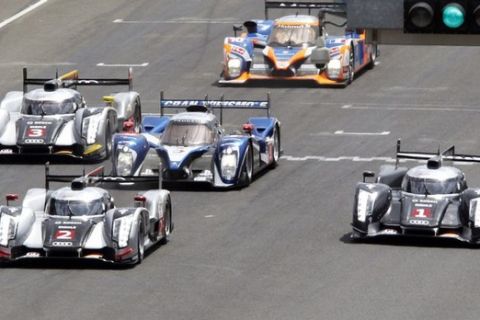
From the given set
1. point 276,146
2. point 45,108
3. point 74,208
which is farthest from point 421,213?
point 45,108

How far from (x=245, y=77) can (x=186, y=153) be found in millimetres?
14546

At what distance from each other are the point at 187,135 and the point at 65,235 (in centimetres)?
891

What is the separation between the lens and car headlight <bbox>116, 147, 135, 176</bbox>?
40.2 meters

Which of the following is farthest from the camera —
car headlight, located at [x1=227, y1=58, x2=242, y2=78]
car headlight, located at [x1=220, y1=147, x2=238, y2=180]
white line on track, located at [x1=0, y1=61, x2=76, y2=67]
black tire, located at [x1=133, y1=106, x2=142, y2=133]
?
white line on track, located at [x1=0, y1=61, x2=76, y2=67]

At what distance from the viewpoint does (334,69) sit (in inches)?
2117

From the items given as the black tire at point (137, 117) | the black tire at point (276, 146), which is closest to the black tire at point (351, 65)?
the black tire at point (137, 117)

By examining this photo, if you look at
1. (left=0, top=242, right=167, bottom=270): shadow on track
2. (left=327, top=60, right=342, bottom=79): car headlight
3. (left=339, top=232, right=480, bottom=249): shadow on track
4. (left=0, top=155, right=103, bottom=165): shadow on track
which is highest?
(left=327, top=60, right=342, bottom=79): car headlight

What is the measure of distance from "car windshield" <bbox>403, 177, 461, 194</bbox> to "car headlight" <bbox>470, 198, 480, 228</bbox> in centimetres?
95

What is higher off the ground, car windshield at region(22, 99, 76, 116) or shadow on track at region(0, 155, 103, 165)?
car windshield at region(22, 99, 76, 116)

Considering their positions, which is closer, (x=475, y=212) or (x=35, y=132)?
(x=475, y=212)

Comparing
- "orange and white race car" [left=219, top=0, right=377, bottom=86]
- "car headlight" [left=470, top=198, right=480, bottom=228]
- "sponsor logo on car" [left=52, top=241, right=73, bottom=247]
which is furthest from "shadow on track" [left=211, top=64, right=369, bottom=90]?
"sponsor logo on car" [left=52, top=241, right=73, bottom=247]

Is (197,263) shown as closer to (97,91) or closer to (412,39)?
(412,39)

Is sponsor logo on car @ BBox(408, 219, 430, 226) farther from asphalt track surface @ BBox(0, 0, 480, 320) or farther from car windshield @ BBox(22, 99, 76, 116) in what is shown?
car windshield @ BBox(22, 99, 76, 116)

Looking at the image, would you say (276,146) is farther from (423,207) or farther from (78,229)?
(78,229)
